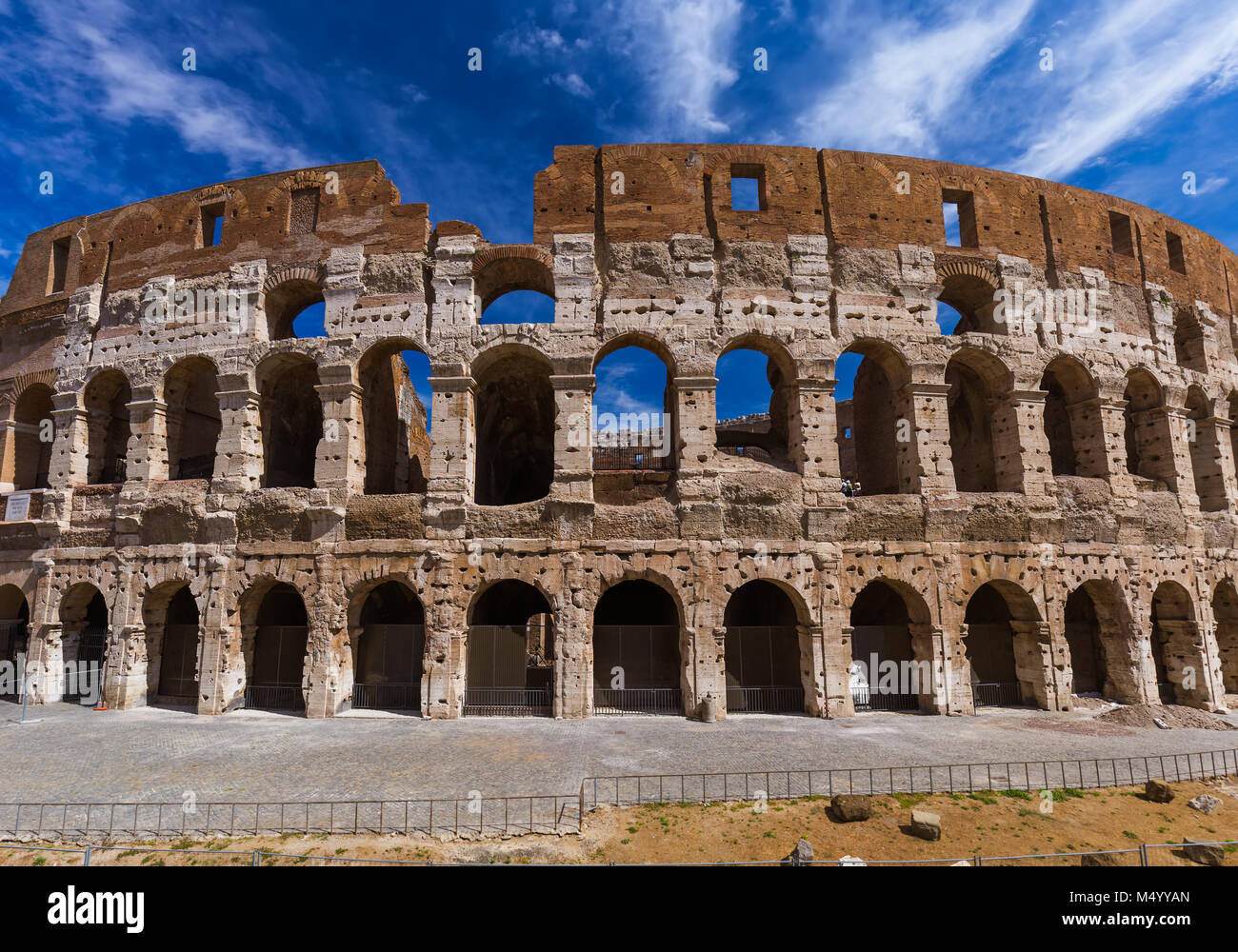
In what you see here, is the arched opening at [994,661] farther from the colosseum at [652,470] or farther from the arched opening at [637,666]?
the arched opening at [637,666]

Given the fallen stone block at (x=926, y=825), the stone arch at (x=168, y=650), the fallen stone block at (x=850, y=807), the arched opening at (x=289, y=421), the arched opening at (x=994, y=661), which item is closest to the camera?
the fallen stone block at (x=926, y=825)

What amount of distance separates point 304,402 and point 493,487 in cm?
633

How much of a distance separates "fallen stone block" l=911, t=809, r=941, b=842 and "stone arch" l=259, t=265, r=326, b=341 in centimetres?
1663

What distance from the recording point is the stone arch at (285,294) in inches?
632

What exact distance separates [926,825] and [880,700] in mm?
7520

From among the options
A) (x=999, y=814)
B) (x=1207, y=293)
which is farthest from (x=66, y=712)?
(x=1207, y=293)

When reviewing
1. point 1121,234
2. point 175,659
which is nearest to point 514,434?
point 175,659

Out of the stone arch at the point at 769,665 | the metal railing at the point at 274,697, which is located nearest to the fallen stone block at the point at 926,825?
the stone arch at the point at 769,665

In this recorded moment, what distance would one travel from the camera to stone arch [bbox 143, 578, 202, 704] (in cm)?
1548

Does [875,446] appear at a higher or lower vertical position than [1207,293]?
lower

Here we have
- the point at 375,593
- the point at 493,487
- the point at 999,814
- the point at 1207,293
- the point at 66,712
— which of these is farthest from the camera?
the point at 493,487

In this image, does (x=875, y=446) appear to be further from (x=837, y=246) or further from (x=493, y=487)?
(x=493, y=487)

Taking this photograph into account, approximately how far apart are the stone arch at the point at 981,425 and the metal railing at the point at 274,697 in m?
17.8

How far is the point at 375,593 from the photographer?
17359 mm
